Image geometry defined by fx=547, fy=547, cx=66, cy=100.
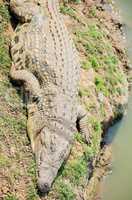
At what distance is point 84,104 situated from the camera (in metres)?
10.8

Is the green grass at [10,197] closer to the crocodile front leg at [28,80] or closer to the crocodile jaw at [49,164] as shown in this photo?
the crocodile jaw at [49,164]

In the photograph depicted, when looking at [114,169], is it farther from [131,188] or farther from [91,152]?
[91,152]

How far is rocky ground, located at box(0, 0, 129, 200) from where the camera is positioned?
8594 millimetres

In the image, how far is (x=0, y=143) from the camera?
8.73m

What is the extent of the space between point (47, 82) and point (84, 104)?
1341 millimetres

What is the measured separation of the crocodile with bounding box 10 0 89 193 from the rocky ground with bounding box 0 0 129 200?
17 cm

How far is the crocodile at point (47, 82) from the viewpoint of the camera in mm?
8828

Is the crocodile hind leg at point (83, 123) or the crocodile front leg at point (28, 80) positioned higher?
the crocodile front leg at point (28, 80)

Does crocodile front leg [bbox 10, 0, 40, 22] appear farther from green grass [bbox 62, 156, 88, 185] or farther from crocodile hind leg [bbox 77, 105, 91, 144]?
green grass [bbox 62, 156, 88, 185]

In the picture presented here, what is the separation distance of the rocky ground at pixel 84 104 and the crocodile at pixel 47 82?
0.17 meters

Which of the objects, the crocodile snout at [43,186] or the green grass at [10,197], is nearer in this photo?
the green grass at [10,197]

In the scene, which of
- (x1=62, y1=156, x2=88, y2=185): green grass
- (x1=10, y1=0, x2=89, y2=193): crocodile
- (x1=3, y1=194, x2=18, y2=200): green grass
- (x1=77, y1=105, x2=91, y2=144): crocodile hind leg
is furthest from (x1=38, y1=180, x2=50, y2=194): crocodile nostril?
(x1=77, y1=105, x2=91, y2=144): crocodile hind leg

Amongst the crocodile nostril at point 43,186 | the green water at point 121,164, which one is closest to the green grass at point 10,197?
the crocodile nostril at point 43,186

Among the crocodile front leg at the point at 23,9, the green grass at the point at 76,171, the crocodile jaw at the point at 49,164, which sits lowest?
the green grass at the point at 76,171
